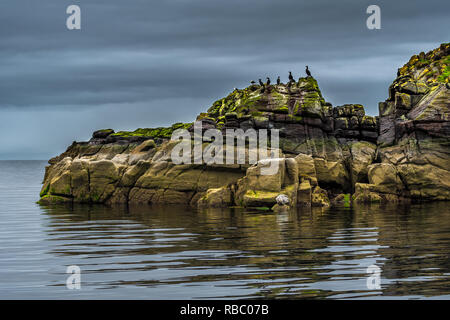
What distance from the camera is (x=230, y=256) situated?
80.4 feet

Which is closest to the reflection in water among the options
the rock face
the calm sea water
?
the calm sea water

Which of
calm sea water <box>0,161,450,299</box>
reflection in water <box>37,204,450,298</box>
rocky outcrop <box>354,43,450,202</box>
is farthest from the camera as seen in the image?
rocky outcrop <box>354,43,450,202</box>

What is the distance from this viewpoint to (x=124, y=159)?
7681 centimetres

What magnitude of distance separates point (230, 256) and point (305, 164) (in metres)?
36.0

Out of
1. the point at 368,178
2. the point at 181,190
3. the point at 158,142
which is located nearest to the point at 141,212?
the point at 181,190

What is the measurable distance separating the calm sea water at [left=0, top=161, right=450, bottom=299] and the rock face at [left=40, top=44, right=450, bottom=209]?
11917 millimetres

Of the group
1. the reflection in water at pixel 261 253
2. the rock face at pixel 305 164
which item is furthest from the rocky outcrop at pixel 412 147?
the reflection in water at pixel 261 253

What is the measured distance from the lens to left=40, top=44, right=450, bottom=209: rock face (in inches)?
2238

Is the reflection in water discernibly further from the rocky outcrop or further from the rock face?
the rocky outcrop
